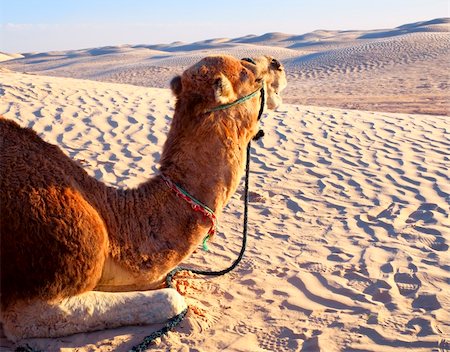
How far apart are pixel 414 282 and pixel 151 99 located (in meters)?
8.40

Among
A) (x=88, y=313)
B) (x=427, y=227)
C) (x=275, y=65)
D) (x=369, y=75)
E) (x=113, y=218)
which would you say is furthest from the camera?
(x=369, y=75)

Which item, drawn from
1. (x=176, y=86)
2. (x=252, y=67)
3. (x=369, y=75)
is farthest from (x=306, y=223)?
(x=369, y=75)

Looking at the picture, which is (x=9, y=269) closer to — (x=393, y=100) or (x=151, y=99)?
(x=151, y=99)

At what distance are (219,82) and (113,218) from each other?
0.95m

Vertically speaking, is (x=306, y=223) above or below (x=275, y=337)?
below

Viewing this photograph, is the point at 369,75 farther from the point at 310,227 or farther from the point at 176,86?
the point at 176,86

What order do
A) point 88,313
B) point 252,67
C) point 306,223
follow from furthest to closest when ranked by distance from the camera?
1. point 306,223
2. point 252,67
3. point 88,313

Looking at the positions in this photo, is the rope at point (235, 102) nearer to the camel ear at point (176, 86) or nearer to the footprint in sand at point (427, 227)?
the camel ear at point (176, 86)

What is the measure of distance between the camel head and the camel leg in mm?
1089

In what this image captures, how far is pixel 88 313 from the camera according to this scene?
3.10 meters

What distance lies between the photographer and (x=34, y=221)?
299 cm

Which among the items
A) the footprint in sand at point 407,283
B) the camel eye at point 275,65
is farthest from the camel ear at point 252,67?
the footprint in sand at point 407,283

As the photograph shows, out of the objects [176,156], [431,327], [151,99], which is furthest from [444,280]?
[151,99]

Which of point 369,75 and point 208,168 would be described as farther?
point 369,75
